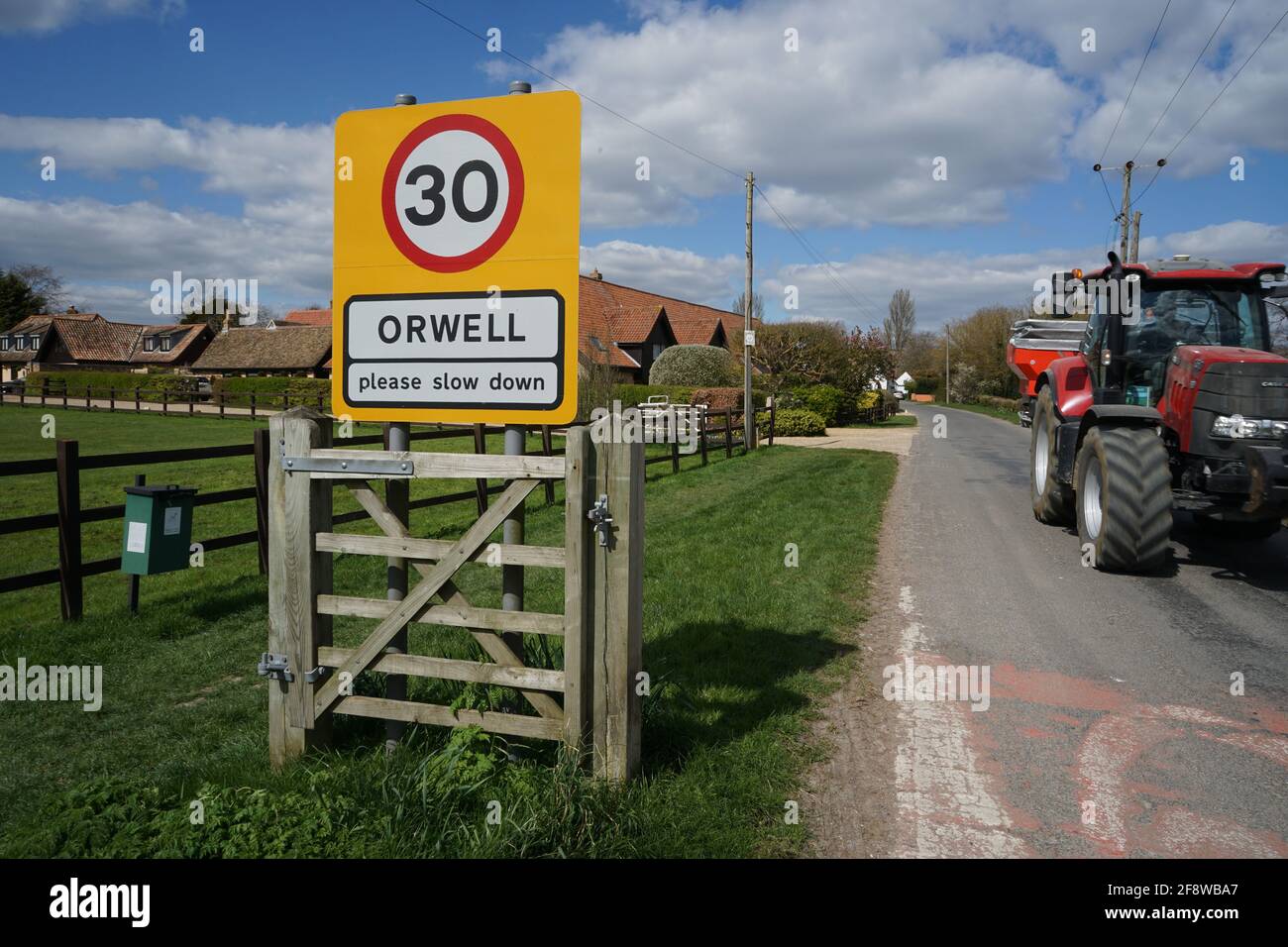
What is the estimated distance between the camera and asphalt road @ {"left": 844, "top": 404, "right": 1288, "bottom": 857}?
3.67 metres

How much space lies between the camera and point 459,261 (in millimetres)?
3895

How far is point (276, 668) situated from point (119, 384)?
180 feet

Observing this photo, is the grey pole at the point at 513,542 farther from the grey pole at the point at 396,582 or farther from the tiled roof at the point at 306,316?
the tiled roof at the point at 306,316

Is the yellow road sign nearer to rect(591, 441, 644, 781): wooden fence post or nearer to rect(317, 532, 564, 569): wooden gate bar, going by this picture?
rect(591, 441, 644, 781): wooden fence post

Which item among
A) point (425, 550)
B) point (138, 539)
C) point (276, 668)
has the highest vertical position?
point (425, 550)

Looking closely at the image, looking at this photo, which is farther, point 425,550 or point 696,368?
point 696,368

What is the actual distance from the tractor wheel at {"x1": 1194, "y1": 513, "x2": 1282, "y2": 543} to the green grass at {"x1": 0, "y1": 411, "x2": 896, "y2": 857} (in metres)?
4.44

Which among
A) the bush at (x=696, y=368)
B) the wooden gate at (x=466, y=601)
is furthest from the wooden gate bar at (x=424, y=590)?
the bush at (x=696, y=368)

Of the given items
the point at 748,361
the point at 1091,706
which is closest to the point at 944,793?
the point at 1091,706

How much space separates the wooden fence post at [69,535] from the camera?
6.65 meters

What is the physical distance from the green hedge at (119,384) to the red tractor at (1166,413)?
39967 mm

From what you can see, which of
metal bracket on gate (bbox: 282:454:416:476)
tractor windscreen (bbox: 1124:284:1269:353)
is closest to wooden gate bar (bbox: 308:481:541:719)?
metal bracket on gate (bbox: 282:454:416:476)

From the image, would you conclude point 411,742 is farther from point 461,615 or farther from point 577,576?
point 577,576
